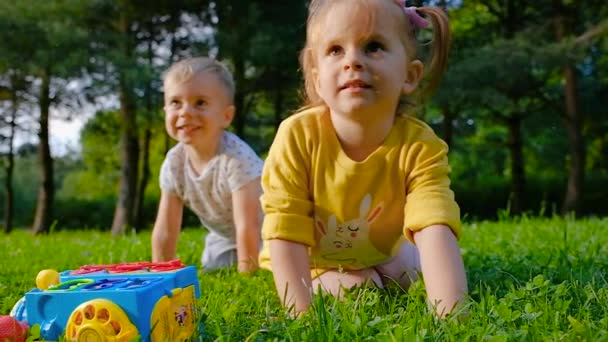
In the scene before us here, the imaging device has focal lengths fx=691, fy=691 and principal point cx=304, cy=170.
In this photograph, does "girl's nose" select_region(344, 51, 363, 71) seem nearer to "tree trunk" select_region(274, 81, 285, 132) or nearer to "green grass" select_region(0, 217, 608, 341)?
"green grass" select_region(0, 217, 608, 341)

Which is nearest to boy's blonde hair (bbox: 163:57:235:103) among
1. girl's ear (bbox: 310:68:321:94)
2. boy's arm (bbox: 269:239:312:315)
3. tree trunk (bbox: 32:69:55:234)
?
girl's ear (bbox: 310:68:321:94)

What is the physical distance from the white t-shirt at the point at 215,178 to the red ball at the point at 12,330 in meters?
1.87

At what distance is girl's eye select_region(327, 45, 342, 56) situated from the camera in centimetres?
221

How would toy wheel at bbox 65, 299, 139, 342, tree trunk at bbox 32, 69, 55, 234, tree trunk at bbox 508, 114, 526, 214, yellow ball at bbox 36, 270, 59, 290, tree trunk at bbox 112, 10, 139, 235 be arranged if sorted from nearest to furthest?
toy wheel at bbox 65, 299, 139, 342
yellow ball at bbox 36, 270, 59, 290
tree trunk at bbox 112, 10, 139, 235
tree trunk at bbox 32, 69, 55, 234
tree trunk at bbox 508, 114, 526, 214

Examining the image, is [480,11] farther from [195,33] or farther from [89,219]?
[89,219]

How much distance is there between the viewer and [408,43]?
231cm

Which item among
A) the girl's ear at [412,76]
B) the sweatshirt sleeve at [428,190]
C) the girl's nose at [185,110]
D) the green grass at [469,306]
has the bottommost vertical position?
the green grass at [469,306]

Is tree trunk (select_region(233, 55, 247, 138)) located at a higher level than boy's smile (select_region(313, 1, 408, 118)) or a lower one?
higher

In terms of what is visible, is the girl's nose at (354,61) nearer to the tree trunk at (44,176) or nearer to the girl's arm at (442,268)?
the girl's arm at (442,268)

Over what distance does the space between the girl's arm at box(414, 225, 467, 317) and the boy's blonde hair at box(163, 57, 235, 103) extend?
168 cm

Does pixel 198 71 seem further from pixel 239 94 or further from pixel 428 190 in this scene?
pixel 239 94

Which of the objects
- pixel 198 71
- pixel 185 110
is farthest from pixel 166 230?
pixel 198 71

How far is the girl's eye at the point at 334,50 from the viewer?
221 centimetres

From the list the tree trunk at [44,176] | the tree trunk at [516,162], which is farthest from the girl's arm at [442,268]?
the tree trunk at [516,162]
